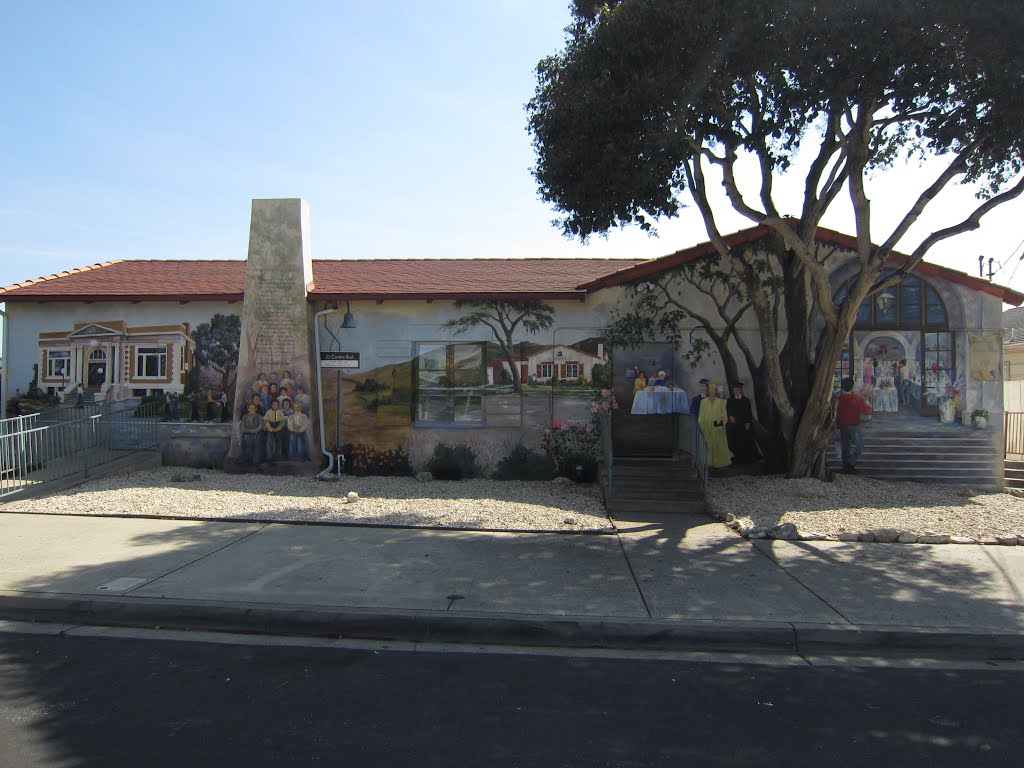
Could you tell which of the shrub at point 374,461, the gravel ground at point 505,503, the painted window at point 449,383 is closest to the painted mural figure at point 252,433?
the gravel ground at point 505,503

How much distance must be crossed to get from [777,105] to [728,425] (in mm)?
5516

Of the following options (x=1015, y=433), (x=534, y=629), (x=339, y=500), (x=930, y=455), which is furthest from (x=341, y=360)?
(x=1015, y=433)

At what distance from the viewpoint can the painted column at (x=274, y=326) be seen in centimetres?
1309

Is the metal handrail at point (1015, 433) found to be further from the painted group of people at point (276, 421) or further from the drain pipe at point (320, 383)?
the painted group of people at point (276, 421)

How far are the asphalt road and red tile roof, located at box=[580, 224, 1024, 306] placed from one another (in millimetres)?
8513

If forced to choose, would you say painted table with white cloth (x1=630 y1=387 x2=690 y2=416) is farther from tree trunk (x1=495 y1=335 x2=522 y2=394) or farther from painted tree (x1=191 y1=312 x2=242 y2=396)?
painted tree (x1=191 y1=312 x2=242 y2=396)

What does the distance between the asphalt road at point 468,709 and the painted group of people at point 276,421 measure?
24.1ft

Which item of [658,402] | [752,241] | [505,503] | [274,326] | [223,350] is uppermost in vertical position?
[752,241]

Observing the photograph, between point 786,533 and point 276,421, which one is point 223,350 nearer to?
point 276,421

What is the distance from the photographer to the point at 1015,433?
1570cm

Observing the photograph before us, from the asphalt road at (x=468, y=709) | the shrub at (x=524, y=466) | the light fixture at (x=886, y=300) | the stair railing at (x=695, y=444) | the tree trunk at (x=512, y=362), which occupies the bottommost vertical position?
the asphalt road at (x=468, y=709)

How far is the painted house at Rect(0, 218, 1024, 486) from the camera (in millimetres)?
13148

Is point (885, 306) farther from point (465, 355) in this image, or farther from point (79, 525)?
point (79, 525)

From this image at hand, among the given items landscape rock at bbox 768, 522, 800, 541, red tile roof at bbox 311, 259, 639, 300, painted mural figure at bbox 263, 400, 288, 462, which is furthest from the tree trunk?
landscape rock at bbox 768, 522, 800, 541
